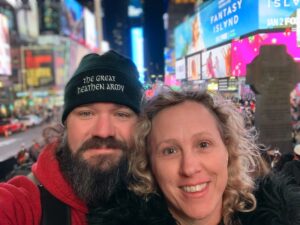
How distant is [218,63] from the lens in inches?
124

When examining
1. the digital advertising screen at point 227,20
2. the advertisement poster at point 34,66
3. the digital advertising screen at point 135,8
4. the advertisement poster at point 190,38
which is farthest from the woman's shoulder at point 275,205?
the digital advertising screen at point 135,8

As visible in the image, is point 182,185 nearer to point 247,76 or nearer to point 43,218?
point 43,218

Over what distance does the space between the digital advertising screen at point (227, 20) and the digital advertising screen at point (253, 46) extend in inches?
4.4

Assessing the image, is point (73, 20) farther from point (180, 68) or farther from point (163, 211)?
point (163, 211)

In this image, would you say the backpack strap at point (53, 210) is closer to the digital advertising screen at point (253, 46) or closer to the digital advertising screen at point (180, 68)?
the digital advertising screen at point (253, 46)

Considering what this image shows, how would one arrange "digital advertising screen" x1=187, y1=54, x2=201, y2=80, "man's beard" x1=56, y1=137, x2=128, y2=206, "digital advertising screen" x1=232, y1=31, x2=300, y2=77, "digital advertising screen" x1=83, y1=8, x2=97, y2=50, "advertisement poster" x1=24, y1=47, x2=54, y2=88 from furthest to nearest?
"digital advertising screen" x1=83, y1=8, x2=97, y2=50
"advertisement poster" x1=24, y1=47, x2=54, y2=88
"digital advertising screen" x1=187, y1=54, x2=201, y2=80
"digital advertising screen" x1=232, y1=31, x2=300, y2=77
"man's beard" x1=56, y1=137, x2=128, y2=206

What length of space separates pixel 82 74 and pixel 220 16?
61.5 inches

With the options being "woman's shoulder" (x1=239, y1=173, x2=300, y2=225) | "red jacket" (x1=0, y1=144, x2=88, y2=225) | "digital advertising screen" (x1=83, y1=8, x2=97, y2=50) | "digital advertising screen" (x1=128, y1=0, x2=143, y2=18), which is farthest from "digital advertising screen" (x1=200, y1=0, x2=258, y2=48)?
"digital advertising screen" (x1=83, y1=8, x2=97, y2=50)

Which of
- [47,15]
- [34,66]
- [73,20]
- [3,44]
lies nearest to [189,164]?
[3,44]

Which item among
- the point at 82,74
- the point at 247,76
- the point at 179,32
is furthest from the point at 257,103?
the point at 82,74

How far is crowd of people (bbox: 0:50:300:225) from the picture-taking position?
5.10 feet

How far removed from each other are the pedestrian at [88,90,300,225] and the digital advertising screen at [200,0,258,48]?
1255mm

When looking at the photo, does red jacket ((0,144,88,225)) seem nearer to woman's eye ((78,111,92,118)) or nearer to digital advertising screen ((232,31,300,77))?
woman's eye ((78,111,92,118))

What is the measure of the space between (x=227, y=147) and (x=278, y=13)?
4.71 ft
